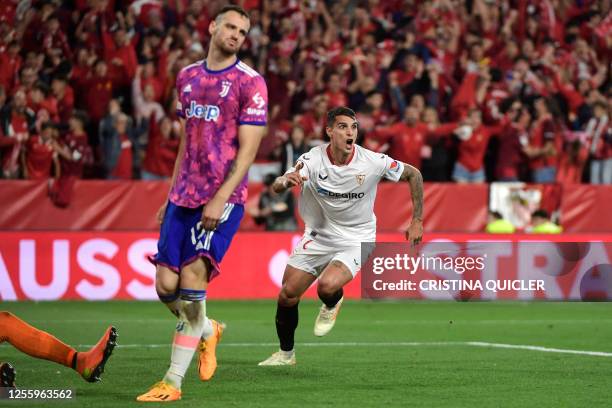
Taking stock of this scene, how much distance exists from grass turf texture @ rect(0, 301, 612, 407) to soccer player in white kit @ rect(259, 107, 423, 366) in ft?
1.58

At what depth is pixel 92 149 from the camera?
20344mm

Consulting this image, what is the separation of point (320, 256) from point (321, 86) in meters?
10.8

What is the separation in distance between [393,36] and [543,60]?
A: 9.54 feet

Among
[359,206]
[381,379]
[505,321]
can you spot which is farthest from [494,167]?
[381,379]

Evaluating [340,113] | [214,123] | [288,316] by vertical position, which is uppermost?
[214,123]

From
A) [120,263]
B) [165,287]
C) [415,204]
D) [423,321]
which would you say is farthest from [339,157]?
[120,263]

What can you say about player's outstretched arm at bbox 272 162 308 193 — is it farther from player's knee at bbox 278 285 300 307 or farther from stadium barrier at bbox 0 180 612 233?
stadium barrier at bbox 0 180 612 233

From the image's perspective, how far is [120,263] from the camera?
1794cm

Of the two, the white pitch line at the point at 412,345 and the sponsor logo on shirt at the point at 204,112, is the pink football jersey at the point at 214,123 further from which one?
the white pitch line at the point at 412,345

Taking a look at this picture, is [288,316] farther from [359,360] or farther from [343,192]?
[343,192]

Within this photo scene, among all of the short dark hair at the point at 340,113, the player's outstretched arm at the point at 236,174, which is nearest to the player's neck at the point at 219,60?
the player's outstretched arm at the point at 236,174

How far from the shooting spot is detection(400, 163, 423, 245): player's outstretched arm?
10.0 metres

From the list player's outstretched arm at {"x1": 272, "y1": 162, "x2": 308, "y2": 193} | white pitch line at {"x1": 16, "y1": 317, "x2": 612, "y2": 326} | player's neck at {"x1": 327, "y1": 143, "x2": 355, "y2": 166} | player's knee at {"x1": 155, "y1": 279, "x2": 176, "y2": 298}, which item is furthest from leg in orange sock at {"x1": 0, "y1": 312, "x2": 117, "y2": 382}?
white pitch line at {"x1": 16, "y1": 317, "x2": 612, "y2": 326}

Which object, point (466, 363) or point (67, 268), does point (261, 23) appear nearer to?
point (67, 268)
